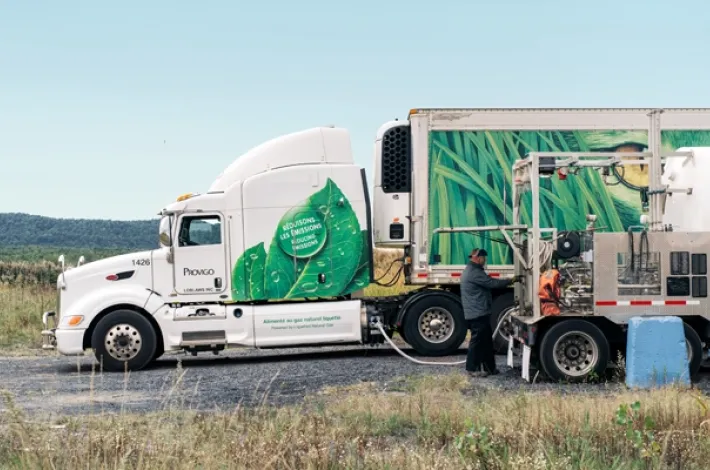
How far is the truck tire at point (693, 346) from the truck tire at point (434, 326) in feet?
15.3

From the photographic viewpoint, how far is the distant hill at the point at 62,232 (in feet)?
343

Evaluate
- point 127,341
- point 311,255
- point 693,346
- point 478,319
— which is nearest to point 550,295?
point 478,319

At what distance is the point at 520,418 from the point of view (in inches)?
327

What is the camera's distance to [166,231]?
16.1 metres

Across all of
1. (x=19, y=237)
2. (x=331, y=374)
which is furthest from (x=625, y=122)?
(x=19, y=237)

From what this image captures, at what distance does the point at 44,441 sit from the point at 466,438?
3.04m

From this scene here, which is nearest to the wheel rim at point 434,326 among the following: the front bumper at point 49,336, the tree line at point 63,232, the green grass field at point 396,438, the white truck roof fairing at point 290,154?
the white truck roof fairing at point 290,154

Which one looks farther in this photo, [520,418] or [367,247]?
[367,247]

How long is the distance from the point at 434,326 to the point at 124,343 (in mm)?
Answer: 5170

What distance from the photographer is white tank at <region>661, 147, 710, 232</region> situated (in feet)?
43.6

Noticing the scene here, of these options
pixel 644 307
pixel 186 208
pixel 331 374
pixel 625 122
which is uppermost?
pixel 625 122

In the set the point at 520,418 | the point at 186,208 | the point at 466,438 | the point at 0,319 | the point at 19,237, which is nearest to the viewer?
the point at 466,438

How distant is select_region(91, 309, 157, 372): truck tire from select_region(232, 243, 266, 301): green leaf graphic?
153 cm

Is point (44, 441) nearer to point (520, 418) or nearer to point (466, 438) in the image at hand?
point (466, 438)
